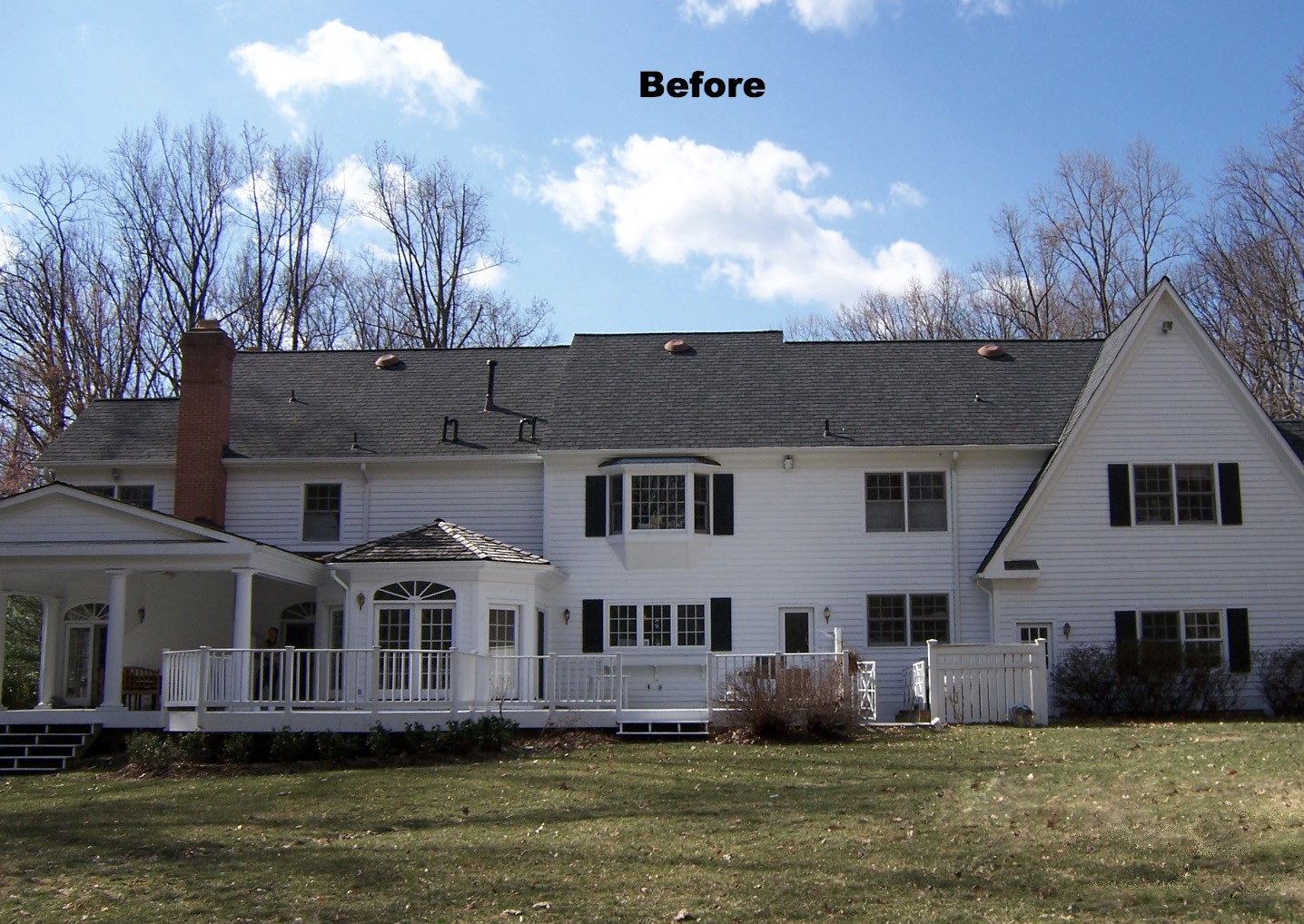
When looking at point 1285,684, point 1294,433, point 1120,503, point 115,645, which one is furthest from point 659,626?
point 1294,433

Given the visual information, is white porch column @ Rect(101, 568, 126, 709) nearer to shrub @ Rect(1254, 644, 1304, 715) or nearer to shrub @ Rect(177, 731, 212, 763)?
shrub @ Rect(177, 731, 212, 763)

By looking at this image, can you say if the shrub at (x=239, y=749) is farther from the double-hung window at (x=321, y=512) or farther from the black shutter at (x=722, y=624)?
the black shutter at (x=722, y=624)

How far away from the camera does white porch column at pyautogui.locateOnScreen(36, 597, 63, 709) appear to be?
81.2 feet

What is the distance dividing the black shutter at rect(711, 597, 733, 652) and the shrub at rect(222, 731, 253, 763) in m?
9.13

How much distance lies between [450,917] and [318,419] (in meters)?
19.3

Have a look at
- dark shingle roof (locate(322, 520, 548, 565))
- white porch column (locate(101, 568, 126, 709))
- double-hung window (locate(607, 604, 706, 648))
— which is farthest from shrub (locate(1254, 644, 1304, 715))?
white porch column (locate(101, 568, 126, 709))

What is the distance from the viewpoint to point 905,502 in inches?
990

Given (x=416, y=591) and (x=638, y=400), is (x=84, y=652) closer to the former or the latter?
(x=416, y=591)

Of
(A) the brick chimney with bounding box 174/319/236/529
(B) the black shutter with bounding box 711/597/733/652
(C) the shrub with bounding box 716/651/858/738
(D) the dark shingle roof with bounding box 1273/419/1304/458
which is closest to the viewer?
(C) the shrub with bounding box 716/651/858/738

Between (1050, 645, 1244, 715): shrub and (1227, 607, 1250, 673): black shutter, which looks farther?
(1227, 607, 1250, 673): black shutter

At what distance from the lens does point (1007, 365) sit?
27.9 metres

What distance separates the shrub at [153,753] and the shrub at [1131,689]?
14898 mm

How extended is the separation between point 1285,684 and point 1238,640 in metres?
1.21

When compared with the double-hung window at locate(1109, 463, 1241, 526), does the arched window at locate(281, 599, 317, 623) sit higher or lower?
lower
